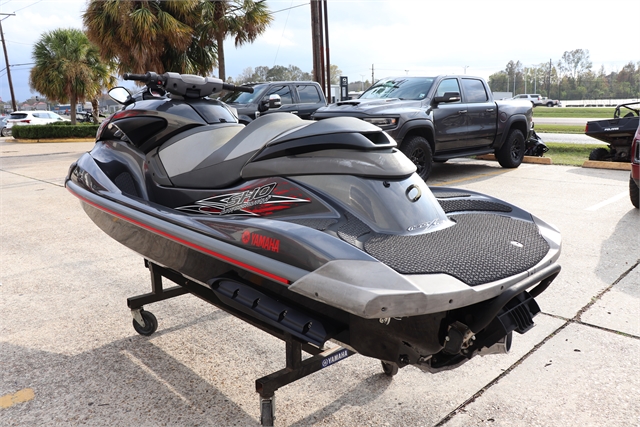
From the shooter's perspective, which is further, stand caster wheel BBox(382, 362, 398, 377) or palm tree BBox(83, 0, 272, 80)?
palm tree BBox(83, 0, 272, 80)

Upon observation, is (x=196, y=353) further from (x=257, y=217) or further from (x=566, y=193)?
(x=566, y=193)

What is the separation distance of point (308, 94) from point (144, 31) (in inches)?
277

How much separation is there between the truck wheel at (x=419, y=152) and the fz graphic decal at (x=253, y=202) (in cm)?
535

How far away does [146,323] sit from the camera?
318 cm

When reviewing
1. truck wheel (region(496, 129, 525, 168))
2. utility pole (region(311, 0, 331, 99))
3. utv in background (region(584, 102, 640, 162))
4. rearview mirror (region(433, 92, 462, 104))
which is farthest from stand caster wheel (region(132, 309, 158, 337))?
utility pole (region(311, 0, 331, 99))

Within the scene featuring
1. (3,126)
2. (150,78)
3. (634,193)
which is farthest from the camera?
(3,126)

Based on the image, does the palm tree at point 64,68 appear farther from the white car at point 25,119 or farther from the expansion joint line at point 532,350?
the expansion joint line at point 532,350

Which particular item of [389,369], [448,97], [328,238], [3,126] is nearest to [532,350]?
[389,369]

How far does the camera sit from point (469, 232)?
2281mm

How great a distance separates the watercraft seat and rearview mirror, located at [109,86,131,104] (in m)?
0.69

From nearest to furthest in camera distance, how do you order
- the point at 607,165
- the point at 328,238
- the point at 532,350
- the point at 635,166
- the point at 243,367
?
the point at 328,238
the point at 243,367
the point at 532,350
the point at 635,166
the point at 607,165

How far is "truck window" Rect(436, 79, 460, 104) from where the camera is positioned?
338 inches

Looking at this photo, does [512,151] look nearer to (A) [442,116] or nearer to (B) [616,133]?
(B) [616,133]

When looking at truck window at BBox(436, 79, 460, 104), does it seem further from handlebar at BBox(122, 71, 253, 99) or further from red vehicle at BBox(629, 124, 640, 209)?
handlebar at BBox(122, 71, 253, 99)
